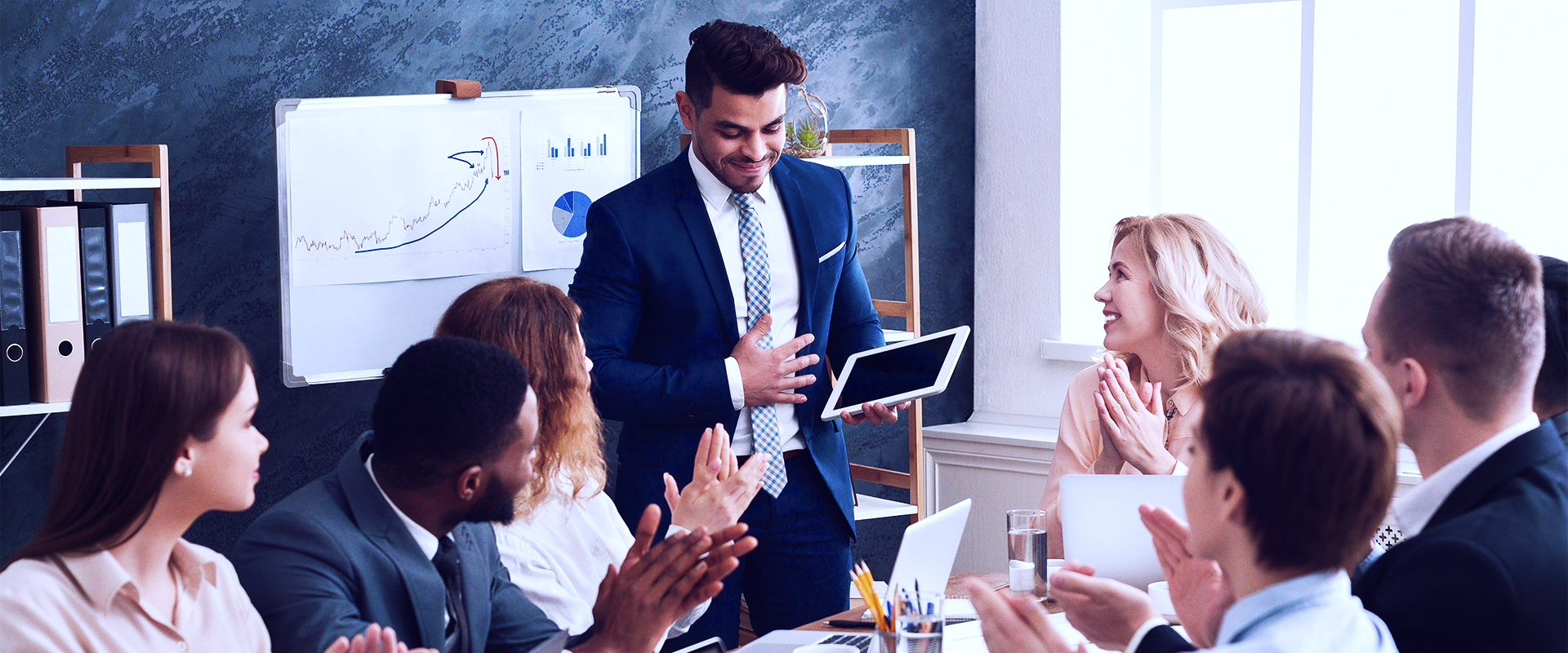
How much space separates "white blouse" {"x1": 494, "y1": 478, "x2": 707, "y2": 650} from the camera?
2078 mm

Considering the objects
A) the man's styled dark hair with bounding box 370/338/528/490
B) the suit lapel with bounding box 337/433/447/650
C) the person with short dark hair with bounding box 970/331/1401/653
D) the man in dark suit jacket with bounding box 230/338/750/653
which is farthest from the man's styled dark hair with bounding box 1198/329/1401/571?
the suit lapel with bounding box 337/433/447/650

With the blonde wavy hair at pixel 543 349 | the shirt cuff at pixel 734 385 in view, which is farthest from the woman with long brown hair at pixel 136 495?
the shirt cuff at pixel 734 385

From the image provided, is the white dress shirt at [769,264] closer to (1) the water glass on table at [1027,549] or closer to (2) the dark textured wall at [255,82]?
(1) the water glass on table at [1027,549]

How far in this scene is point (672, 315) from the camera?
264 centimetres

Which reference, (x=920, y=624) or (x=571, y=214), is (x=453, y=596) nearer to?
(x=920, y=624)

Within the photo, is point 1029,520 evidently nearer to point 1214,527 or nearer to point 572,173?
point 1214,527

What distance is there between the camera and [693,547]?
1606mm

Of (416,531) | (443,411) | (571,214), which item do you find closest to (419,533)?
(416,531)

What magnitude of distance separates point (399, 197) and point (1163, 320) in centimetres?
178

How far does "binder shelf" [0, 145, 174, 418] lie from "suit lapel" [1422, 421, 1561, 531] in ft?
7.60

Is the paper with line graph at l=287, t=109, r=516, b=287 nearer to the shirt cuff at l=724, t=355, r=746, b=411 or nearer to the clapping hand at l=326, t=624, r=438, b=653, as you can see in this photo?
the shirt cuff at l=724, t=355, r=746, b=411

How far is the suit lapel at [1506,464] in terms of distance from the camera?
4.71ft

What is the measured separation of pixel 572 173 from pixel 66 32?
118 cm

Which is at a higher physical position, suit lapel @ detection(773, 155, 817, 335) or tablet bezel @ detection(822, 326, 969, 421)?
suit lapel @ detection(773, 155, 817, 335)
